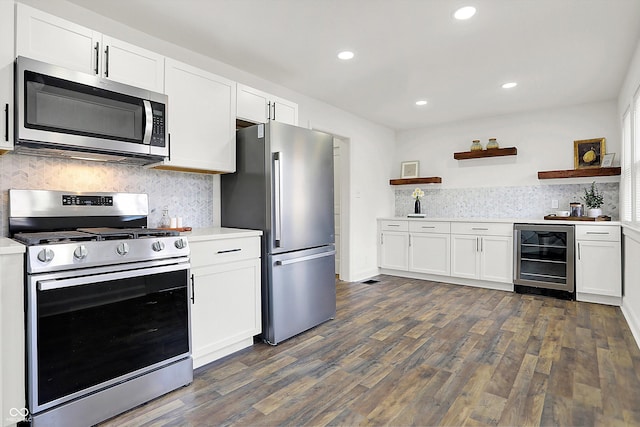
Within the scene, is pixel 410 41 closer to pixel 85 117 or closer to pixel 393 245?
pixel 85 117

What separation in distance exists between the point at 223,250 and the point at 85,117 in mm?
1131

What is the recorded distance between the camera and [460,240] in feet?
15.7

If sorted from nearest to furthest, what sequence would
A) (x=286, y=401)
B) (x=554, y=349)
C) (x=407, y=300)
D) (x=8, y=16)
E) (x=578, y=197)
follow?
(x=8, y=16) → (x=286, y=401) → (x=554, y=349) → (x=407, y=300) → (x=578, y=197)

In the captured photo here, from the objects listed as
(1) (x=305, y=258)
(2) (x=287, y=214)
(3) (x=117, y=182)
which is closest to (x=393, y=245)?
(1) (x=305, y=258)

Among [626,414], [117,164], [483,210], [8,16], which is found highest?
[8,16]

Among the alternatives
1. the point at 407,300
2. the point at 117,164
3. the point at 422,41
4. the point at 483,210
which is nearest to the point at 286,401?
the point at 117,164

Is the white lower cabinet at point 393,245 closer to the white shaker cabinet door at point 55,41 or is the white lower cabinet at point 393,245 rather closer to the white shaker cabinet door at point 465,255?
→ the white shaker cabinet door at point 465,255

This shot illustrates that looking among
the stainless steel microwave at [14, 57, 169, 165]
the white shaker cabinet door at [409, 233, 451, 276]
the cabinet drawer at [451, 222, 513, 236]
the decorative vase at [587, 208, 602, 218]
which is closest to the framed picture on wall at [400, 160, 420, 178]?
the white shaker cabinet door at [409, 233, 451, 276]

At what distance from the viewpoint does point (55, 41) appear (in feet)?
6.48

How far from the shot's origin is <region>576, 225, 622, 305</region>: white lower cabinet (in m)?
3.78

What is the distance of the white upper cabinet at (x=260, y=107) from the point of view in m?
2.96

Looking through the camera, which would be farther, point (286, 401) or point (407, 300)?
point (407, 300)

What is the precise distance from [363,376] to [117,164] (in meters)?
2.19

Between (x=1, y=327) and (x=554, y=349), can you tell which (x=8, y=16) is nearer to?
(x=1, y=327)
